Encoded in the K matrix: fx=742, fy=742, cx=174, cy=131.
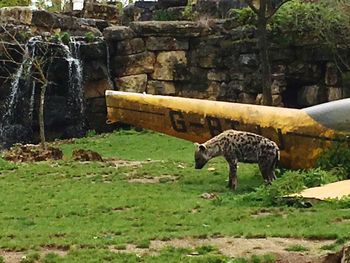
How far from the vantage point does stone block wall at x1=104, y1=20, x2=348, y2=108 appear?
25.1 m

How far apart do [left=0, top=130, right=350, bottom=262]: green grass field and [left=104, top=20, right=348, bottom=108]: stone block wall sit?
905 centimetres

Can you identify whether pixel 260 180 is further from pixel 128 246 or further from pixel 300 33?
pixel 300 33

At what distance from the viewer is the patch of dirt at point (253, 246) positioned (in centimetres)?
780

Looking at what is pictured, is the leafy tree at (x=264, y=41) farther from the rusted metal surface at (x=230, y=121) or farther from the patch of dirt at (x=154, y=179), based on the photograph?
the patch of dirt at (x=154, y=179)

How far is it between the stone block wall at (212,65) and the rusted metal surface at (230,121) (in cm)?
914

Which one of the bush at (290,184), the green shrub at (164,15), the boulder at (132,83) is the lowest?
the bush at (290,184)

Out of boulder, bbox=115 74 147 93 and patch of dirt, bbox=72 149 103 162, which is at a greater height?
boulder, bbox=115 74 147 93

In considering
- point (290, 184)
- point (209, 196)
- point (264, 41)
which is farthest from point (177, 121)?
point (264, 41)

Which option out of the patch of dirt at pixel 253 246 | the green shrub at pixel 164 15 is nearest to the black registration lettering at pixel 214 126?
the patch of dirt at pixel 253 246

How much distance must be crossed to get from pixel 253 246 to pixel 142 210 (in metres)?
3.08

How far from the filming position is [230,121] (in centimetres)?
1506

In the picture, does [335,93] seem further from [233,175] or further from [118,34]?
[233,175]

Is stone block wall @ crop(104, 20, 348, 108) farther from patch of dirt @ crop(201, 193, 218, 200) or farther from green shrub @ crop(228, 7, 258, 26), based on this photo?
patch of dirt @ crop(201, 193, 218, 200)

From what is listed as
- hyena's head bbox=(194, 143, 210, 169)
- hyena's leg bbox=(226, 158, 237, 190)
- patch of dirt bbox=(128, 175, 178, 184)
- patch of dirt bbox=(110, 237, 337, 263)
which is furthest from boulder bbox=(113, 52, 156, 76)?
patch of dirt bbox=(110, 237, 337, 263)
